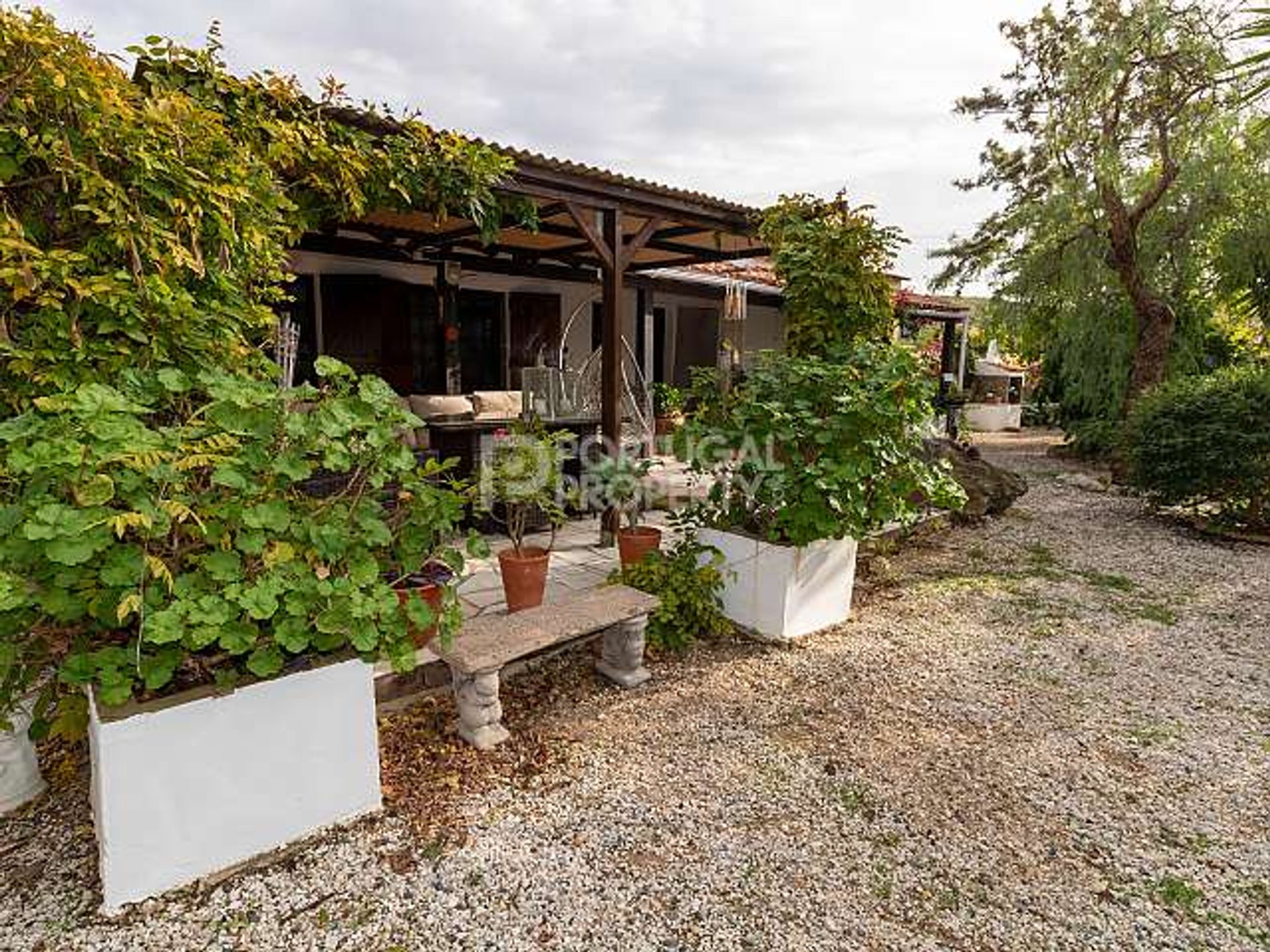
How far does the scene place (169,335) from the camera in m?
2.55

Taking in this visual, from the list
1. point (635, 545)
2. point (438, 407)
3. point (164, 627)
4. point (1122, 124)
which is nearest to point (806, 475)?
point (635, 545)

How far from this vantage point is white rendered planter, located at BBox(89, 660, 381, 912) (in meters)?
2.00

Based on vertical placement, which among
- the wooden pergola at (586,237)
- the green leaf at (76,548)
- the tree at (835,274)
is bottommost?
the green leaf at (76,548)

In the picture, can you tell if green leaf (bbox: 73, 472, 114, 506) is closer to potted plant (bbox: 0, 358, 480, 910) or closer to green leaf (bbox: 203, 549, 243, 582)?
potted plant (bbox: 0, 358, 480, 910)

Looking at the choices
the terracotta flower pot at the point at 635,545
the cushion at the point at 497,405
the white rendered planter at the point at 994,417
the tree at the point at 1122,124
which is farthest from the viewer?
the white rendered planter at the point at 994,417

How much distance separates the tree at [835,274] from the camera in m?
4.66

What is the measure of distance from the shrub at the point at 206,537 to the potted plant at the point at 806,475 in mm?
2119

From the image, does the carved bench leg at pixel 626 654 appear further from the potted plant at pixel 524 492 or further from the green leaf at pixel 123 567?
the green leaf at pixel 123 567

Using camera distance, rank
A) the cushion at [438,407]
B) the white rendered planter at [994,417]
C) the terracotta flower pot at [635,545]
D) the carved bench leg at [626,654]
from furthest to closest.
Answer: the white rendered planter at [994,417]
the cushion at [438,407]
the terracotta flower pot at [635,545]
the carved bench leg at [626,654]

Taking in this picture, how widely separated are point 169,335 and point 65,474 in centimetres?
95

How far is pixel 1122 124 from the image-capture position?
9531mm

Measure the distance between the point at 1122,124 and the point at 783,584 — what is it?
9.67 meters

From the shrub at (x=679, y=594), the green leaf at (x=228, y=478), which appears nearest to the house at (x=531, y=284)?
the shrub at (x=679, y=594)

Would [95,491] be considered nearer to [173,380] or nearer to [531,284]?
[173,380]
